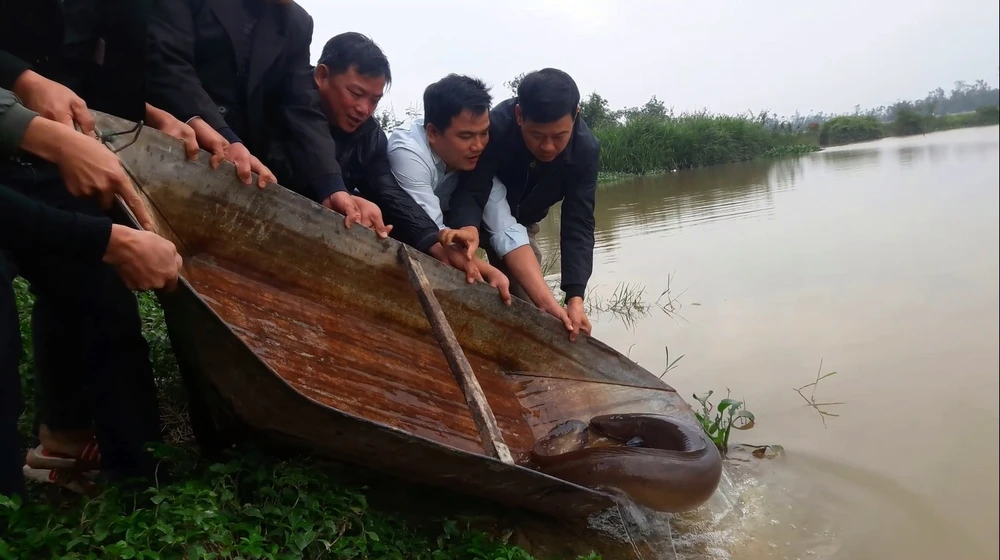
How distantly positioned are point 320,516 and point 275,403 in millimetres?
422

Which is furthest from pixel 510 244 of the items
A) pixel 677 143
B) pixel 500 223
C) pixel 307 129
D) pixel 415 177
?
pixel 677 143

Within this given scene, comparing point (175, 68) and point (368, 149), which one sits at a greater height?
point (175, 68)

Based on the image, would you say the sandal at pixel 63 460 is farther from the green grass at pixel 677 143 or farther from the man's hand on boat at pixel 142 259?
Result: the green grass at pixel 677 143

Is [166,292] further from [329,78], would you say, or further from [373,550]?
[329,78]

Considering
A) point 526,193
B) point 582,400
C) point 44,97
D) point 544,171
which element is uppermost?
point 44,97

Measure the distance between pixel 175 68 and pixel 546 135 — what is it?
5.33ft

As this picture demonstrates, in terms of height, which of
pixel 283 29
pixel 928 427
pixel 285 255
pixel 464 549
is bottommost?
pixel 928 427

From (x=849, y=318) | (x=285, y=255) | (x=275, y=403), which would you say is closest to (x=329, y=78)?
(x=285, y=255)

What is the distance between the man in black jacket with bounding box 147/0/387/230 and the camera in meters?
2.57

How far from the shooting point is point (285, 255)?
9.45 ft

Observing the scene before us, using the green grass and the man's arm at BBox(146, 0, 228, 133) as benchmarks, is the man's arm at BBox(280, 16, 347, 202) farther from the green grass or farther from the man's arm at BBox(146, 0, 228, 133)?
the green grass

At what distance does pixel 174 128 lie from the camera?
2.47 metres

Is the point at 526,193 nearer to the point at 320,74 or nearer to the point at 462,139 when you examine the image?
the point at 462,139

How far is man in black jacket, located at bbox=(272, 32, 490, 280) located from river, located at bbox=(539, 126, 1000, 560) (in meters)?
1.75
